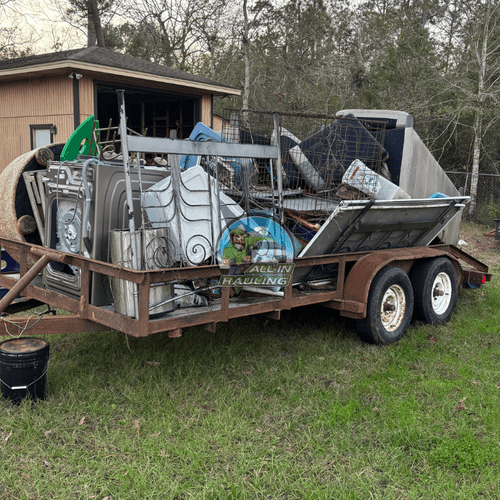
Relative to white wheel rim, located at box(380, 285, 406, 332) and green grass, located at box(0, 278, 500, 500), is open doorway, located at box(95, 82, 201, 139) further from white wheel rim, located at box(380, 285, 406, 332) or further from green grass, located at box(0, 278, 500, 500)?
green grass, located at box(0, 278, 500, 500)

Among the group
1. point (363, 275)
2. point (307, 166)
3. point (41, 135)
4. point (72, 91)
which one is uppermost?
point (72, 91)

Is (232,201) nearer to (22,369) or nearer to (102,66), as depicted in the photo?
(22,369)

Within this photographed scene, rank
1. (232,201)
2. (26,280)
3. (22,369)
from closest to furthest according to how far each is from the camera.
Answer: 1. (22,369)
2. (26,280)
3. (232,201)

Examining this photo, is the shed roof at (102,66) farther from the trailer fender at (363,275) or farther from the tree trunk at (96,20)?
the trailer fender at (363,275)

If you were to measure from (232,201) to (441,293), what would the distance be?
3196 millimetres

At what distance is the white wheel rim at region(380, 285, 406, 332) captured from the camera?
18.2 ft

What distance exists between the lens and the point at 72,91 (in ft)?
39.7

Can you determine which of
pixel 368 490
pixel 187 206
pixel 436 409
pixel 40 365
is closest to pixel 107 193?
pixel 187 206

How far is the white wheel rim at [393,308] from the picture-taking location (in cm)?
556

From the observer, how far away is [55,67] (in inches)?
461

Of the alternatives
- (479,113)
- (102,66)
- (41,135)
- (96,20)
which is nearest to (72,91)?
(102,66)

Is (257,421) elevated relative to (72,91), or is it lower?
lower

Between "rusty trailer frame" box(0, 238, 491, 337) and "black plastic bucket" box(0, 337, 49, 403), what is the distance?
0.46 ft

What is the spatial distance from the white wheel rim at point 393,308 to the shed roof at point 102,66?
9.06 m
